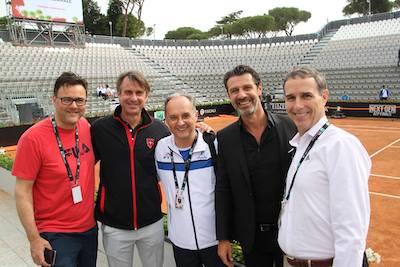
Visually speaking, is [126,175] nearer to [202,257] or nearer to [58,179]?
[58,179]

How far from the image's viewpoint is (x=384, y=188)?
710 cm

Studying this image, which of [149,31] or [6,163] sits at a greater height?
[149,31]

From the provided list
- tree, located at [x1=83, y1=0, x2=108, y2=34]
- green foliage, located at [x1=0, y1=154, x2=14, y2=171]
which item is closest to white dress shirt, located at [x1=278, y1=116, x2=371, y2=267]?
green foliage, located at [x1=0, y1=154, x2=14, y2=171]

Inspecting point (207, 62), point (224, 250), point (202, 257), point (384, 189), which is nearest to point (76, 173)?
point (202, 257)

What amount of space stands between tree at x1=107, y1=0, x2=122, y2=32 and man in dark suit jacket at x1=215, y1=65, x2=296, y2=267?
153ft

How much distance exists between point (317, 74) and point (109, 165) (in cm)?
169

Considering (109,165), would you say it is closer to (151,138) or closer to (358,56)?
(151,138)

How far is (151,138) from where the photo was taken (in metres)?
2.85

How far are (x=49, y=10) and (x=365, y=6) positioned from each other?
4388 centimetres

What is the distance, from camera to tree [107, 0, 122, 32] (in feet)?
149

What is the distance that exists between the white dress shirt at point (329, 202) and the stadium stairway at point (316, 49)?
28.2 meters

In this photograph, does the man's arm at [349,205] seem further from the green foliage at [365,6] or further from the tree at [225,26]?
the tree at [225,26]

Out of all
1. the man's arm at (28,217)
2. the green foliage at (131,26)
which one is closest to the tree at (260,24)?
the green foliage at (131,26)

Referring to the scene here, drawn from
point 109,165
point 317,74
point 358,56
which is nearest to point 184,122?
point 109,165
